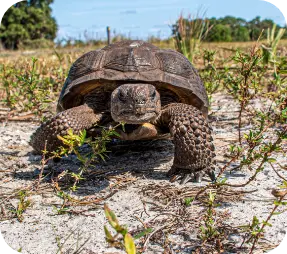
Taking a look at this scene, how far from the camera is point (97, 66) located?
327 cm

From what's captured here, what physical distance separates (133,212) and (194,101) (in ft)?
5.06

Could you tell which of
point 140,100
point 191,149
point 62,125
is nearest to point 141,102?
point 140,100

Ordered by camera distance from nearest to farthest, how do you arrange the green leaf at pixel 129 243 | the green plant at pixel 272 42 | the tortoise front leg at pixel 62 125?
the green leaf at pixel 129 243 → the tortoise front leg at pixel 62 125 → the green plant at pixel 272 42

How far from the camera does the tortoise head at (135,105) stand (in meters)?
2.70

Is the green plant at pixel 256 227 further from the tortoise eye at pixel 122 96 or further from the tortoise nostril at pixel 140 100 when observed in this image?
the tortoise eye at pixel 122 96

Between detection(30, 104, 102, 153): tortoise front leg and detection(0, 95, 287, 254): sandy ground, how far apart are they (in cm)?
23

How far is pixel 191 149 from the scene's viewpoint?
2762mm

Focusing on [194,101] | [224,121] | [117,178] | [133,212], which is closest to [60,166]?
[117,178]

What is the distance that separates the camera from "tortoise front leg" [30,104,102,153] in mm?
2928

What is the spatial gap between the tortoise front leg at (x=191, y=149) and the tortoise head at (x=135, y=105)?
0.24m

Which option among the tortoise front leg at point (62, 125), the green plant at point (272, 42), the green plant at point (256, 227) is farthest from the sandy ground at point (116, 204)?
the green plant at point (272, 42)

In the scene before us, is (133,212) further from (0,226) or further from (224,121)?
(224,121)

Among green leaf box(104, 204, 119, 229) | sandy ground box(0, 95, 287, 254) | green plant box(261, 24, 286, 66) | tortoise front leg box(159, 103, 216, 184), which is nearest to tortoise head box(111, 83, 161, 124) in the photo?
tortoise front leg box(159, 103, 216, 184)

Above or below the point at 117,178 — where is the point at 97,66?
above
